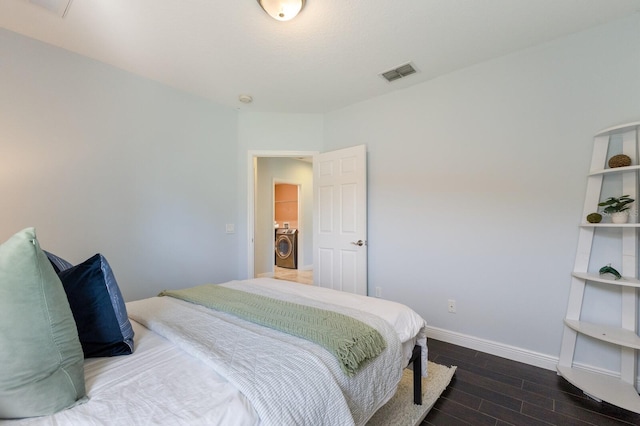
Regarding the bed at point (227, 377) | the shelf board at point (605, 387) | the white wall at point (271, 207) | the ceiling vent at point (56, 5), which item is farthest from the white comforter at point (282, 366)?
the white wall at point (271, 207)

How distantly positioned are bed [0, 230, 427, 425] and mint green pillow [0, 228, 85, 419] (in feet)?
0.16

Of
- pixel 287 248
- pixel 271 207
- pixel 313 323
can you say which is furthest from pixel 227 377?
pixel 287 248

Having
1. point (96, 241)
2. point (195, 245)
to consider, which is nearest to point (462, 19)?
point (195, 245)

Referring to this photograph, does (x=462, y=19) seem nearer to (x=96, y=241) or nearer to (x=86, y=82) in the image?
(x=86, y=82)

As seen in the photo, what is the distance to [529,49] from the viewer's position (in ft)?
7.47

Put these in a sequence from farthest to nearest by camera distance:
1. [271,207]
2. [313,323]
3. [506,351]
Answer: [271,207]
[506,351]
[313,323]

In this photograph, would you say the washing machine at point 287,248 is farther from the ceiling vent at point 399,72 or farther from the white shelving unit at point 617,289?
the white shelving unit at point 617,289

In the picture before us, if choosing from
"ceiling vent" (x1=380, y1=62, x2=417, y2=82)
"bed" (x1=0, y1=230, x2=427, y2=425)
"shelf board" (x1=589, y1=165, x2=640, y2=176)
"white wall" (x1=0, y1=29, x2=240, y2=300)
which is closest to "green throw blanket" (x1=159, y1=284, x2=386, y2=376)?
"bed" (x1=0, y1=230, x2=427, y2=425)

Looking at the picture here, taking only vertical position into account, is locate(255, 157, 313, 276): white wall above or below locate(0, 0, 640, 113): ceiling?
below

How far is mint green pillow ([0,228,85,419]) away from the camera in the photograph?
0.68 meters

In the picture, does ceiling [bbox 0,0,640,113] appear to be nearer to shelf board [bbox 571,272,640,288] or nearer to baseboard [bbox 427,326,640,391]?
shelf board [bbox 571,272,640,288]

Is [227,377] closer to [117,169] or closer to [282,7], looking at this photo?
[282,7]

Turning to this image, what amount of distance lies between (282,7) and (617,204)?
258 cm

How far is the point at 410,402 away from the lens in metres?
1.71
